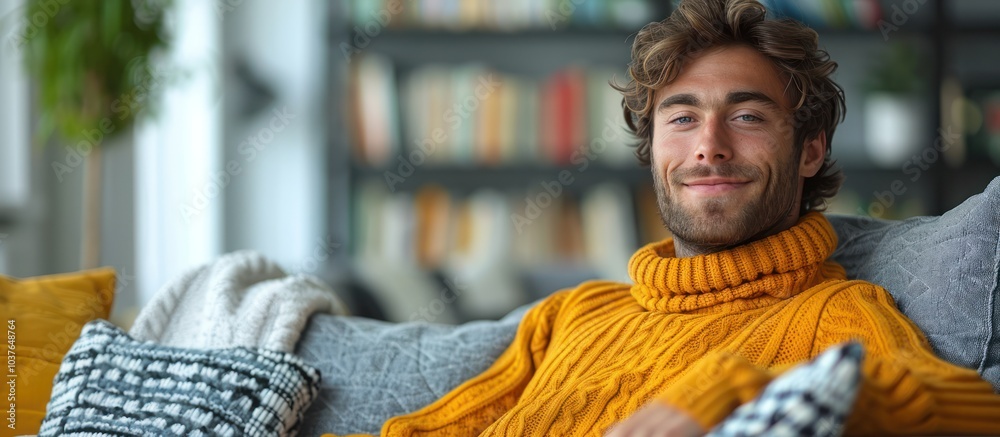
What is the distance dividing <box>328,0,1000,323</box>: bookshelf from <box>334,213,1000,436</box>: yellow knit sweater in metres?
1.80

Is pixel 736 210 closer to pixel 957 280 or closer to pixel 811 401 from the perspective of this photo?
pixel 957 280

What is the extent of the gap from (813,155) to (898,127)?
207 cm

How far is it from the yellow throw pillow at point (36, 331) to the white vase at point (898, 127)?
8.84 ft

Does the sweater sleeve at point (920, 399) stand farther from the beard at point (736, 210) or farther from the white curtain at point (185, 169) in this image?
the white curtain at point (185, 169)

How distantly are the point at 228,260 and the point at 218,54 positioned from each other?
2119 mm

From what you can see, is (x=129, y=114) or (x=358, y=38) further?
(x=358, y=38)

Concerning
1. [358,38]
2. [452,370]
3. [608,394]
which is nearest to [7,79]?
[358,38]

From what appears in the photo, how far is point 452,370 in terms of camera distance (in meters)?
1.62

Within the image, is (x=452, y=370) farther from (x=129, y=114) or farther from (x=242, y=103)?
(x=242, y=103)

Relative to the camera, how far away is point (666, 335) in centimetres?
139

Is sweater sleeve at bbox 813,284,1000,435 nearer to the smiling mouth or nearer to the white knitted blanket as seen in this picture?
the smiling mouth

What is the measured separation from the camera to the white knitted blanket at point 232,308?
167 centimetres

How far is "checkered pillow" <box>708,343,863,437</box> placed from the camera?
82 centimetres

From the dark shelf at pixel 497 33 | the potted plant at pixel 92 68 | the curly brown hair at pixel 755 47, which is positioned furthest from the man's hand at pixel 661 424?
the dark shelf at pixel 497 33
